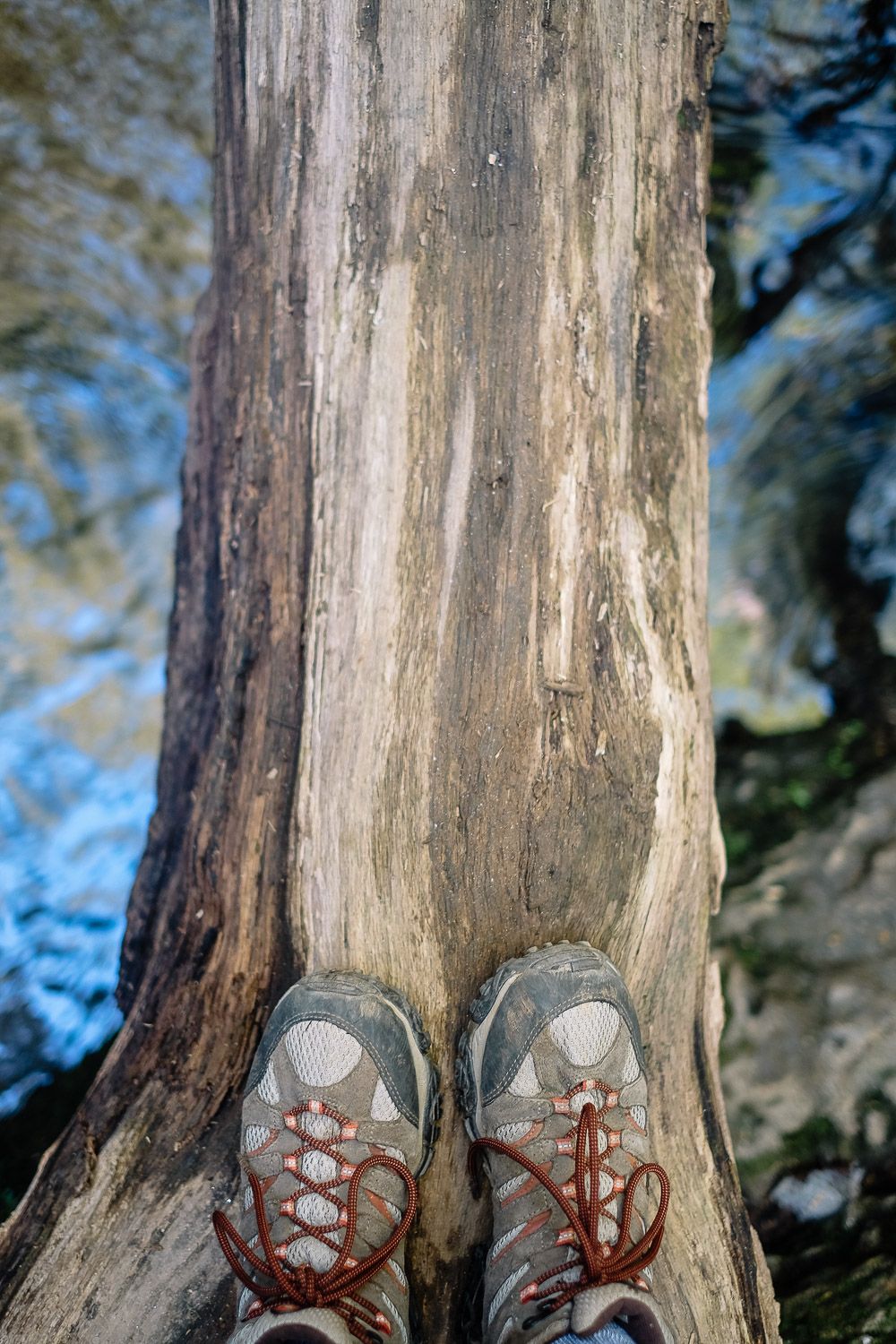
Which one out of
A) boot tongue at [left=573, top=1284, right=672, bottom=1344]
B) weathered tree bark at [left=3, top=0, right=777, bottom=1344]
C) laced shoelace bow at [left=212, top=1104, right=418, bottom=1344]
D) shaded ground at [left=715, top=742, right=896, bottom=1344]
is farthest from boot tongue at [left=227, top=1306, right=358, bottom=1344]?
shaded ground at [left=715, top=742, right=896, bottom=1344]

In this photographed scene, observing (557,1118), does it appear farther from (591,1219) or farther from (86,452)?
(86,452)

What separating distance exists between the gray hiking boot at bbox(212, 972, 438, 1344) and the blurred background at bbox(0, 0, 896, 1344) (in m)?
0.99

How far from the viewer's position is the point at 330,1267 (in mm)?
1109

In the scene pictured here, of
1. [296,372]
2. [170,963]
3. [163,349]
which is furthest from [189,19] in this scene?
[170,963]

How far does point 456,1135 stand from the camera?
48.8 inches

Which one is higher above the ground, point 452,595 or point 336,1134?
point 452,595

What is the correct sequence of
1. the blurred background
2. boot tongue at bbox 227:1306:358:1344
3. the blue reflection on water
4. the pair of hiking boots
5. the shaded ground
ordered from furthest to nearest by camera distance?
1. the blue reflection on water
2. the blurred background
3. the shaded ground
4. the pair of hiking boots
5. boot tongue at bbox 227:1306:358:1344

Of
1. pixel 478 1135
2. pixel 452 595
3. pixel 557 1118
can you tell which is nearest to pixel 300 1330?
pixel 478 1135

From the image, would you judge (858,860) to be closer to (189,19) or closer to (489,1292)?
(489,1292)

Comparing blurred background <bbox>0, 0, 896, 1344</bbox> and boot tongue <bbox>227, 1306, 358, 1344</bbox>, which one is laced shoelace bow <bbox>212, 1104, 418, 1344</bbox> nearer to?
boot tongue <bbox>227, 1306, 358, 1344</bbox>

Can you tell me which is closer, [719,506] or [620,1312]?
[620,1312]

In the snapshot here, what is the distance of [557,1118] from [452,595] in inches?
32.5

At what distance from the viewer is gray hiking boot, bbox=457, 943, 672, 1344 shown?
1128 millimetres

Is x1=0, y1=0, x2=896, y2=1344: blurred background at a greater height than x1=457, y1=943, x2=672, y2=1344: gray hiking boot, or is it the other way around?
x1=0, y1=0, x2=896, y2=1344: blurred background
